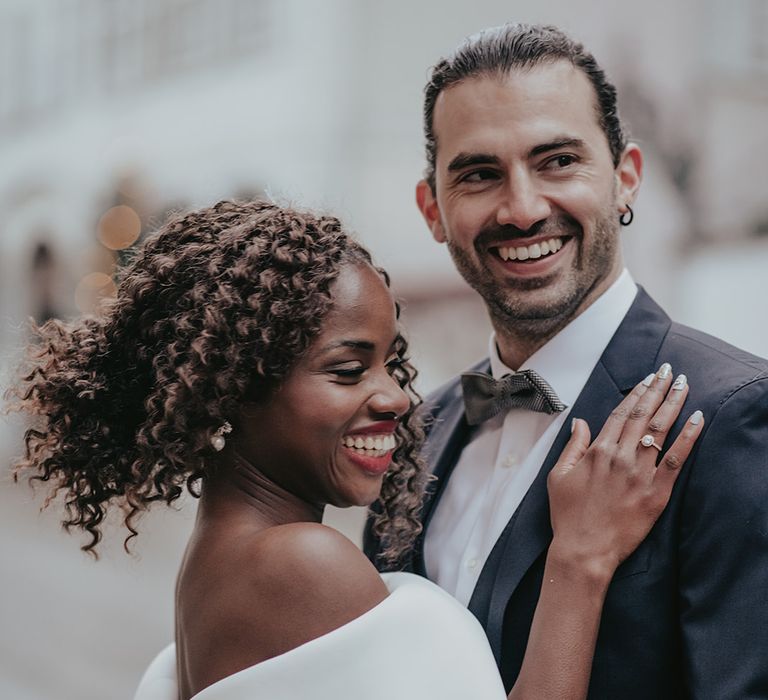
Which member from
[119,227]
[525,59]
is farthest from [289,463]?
[119,227]

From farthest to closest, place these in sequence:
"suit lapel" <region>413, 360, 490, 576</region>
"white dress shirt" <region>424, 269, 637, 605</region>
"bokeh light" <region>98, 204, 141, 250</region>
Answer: "bokeh light" <region>98, 204, 141, 250</region> < "suit lapel" <region>413, 360, 490, 576</region> < "white dress shirt" <region>424, 269, 637, 605</region>

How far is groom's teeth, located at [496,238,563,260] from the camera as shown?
7.59ft

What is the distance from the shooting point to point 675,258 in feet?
29.0

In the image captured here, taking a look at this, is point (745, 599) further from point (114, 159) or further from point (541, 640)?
point (114, 159)

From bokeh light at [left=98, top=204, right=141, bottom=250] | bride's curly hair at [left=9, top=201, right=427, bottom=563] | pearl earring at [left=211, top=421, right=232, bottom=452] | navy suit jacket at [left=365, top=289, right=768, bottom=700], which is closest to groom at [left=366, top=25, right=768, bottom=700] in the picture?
navy suit jacket at [left=365, top=289, right=768, bottom=700]

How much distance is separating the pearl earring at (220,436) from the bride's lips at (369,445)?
21 centimetres

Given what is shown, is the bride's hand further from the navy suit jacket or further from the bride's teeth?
the bride's teeth

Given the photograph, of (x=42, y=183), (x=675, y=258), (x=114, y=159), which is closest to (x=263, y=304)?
(x=675, y=258)

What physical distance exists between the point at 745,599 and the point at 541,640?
0.37 m

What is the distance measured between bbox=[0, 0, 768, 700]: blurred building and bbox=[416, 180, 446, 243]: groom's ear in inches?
8.4

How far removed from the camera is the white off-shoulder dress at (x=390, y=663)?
5.45 ft

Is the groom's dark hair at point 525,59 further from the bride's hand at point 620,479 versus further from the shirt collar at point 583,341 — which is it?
the bride's hand at point 620,479

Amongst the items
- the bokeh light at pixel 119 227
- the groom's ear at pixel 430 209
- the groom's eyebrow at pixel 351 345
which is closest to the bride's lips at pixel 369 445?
the groom's eyebrow at pixel 351 345

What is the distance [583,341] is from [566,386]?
0.36 feet
